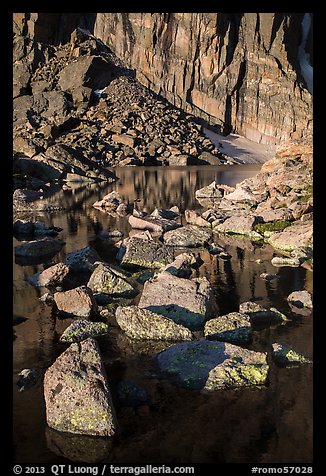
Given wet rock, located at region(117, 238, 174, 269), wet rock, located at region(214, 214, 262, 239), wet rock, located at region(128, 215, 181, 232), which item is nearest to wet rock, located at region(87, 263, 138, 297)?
wet rock, located at region(117, 238, 174, 269)

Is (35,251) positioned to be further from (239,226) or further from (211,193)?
(211,193)

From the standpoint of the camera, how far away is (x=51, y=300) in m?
16.7

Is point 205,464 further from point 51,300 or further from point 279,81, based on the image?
point 279,81

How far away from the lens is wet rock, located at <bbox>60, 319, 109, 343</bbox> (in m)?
13.2

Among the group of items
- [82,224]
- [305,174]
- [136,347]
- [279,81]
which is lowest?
[136,347]

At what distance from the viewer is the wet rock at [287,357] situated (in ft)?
38.2

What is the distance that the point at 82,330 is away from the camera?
13.6 meters

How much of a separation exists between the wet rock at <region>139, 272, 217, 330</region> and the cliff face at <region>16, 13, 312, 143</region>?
6192 inches

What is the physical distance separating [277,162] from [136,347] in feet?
139

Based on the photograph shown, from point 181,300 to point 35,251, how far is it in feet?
40.3

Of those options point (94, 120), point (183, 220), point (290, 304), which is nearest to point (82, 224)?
point (183, 220)

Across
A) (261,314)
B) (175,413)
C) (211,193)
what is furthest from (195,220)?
(175,413)

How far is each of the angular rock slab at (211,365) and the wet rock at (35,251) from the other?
13.6 m

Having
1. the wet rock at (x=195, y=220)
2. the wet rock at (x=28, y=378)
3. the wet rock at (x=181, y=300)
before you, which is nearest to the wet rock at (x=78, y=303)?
the wet rock at (x=181, y=300)
